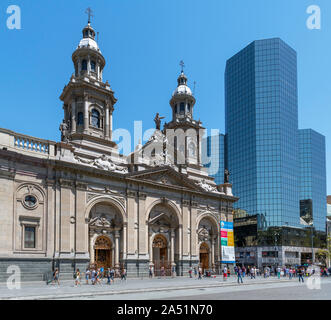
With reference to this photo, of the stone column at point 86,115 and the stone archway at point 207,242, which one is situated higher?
the stone column at point 86,115

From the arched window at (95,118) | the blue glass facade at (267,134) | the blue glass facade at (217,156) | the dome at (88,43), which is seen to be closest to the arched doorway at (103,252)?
the arched window at (95,118)

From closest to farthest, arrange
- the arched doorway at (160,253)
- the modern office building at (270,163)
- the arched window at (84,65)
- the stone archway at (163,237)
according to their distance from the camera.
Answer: the stone archway at (163,237) < the arched doorway at (160,253) < the arched window at (84,65) < the modern office building at (270,163)

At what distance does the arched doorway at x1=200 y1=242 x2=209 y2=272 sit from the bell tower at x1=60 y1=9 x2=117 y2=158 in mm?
18553

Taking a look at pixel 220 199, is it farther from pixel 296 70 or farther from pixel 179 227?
pixel 296 70

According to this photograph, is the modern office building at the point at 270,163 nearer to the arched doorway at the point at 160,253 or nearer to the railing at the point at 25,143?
the arched doorway at the point at 160,253

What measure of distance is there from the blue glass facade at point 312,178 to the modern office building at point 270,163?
31 cm

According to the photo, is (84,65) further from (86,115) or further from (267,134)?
(267,134)

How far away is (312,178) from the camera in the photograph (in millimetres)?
125750

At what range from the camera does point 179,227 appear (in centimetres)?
4991

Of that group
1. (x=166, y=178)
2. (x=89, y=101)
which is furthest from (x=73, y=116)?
(x=166, y=178)

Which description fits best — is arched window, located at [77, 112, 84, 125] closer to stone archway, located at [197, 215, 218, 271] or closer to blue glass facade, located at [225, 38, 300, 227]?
stone archway, located at [197, 215, 218, 271]

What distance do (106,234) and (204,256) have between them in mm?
17420

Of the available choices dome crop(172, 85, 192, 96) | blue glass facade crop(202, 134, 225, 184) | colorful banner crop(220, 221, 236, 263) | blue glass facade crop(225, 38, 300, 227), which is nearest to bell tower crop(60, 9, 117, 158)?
dome crop(172, 85, 192, 96)

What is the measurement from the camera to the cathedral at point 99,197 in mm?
36250
